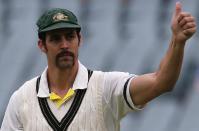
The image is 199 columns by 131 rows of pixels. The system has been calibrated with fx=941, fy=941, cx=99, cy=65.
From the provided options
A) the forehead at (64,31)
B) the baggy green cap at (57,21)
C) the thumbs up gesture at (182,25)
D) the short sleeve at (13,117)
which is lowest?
the short sleeve at (13,117)

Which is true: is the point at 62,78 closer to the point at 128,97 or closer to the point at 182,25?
the point at 128,97

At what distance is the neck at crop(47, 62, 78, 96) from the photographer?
5.54 metres

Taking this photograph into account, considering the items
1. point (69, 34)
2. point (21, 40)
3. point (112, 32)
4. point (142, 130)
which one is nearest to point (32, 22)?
point (21, 40)

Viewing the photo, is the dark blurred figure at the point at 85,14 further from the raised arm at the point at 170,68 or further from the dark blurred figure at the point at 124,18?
the raised arm at the point at 170,68

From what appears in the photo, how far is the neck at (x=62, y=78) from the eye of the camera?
18.2ft

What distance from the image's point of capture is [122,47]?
17000 millimetres

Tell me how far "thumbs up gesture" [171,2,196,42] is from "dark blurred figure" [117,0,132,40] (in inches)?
491

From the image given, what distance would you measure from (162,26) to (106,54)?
1.14 metres

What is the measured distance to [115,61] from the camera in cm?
1672

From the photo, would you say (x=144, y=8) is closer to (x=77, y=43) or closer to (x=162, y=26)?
(x=162, y=26)

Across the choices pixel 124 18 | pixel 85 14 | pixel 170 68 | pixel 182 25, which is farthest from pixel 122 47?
pixel 182 25

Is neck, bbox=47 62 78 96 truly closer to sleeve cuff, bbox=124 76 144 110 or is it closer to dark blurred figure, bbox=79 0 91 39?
sleeve cuff, bbox=124 76 144 110

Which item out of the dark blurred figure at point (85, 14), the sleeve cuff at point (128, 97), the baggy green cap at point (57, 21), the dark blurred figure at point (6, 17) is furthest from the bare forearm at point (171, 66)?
the dark blurred figure at point (6, 17)

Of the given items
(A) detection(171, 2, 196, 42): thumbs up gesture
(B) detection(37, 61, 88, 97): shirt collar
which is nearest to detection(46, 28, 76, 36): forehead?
(B) detection(37, 61, 88, 97): shirt collar
